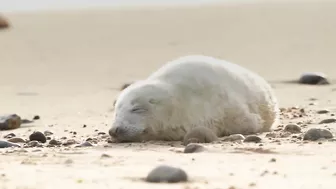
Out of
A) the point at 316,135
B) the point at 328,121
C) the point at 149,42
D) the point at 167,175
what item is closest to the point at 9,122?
the point at 328,121

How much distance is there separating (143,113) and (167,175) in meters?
2.12

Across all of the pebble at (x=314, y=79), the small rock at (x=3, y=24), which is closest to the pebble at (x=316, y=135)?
the pebble at (x=314, y=79)

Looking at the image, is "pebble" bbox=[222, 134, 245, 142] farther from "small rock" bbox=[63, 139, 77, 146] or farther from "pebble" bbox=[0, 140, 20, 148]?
"pebble" bbox=[0, 140, 20, 148]

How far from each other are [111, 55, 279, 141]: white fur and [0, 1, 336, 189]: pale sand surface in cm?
22

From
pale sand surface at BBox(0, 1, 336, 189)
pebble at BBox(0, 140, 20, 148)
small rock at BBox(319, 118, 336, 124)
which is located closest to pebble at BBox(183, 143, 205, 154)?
pale sand surface at BBox(0, 1, 336, 189)

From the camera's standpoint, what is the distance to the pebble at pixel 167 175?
13.4 feet

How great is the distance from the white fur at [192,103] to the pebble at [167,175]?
6.45 feet

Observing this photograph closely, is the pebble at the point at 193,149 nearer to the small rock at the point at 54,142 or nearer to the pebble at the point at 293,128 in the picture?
the small rock at the point at 54,142

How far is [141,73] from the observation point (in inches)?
510

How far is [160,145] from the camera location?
595 centimetres

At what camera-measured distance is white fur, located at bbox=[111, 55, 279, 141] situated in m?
6.21

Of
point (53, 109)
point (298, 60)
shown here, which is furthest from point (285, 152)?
point (298, 60)

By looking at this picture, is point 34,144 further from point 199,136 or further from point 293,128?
point 293,128

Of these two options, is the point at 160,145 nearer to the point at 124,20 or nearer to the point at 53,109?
the point at 53,109
